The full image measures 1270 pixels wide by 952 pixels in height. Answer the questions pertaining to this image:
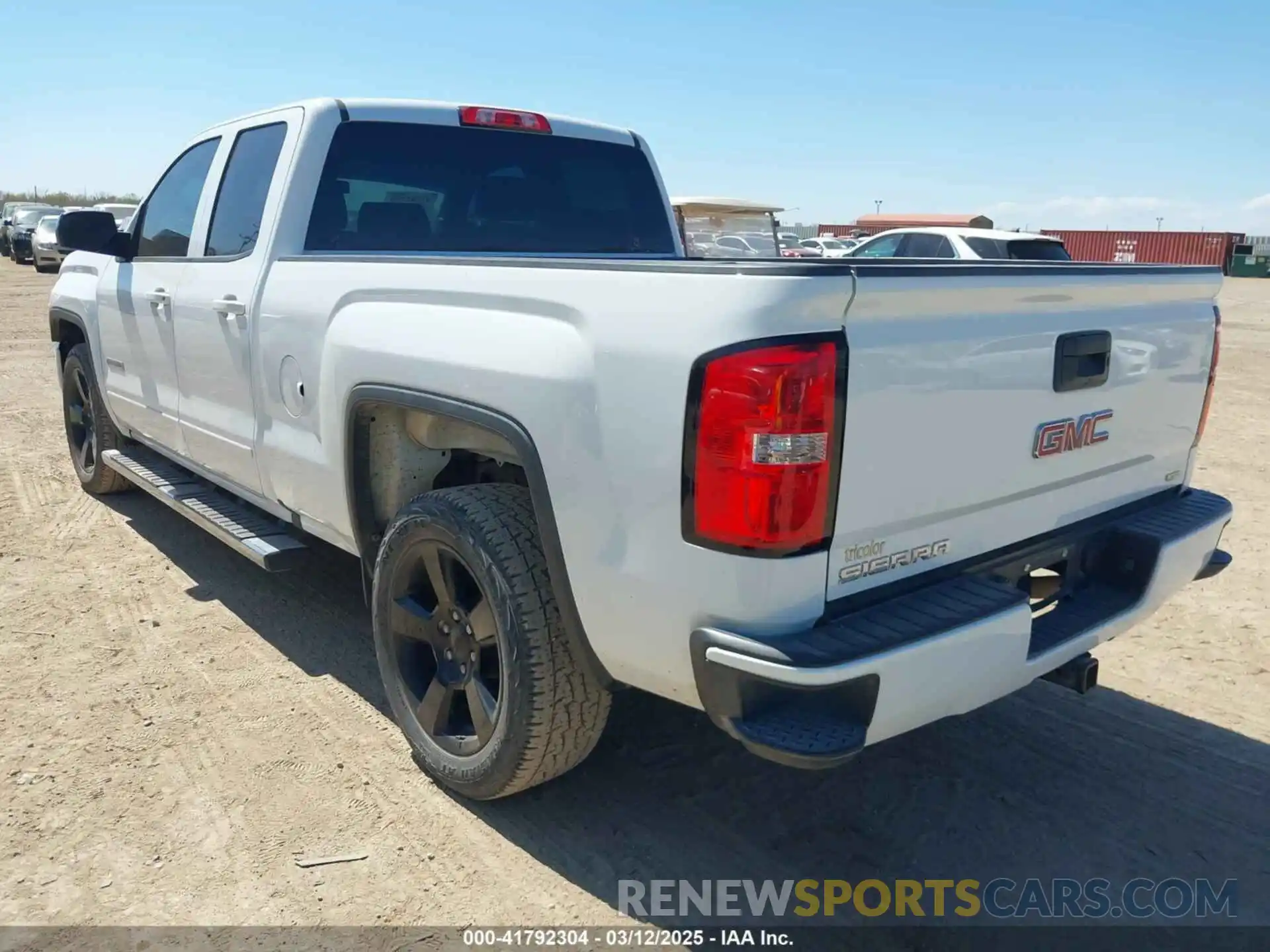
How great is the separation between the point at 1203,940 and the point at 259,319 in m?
3.45

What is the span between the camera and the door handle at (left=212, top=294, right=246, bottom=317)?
374 cm

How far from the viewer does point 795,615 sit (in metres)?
2.18

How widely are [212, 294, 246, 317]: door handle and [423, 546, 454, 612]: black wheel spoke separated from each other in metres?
1.39

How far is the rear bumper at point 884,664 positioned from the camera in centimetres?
210

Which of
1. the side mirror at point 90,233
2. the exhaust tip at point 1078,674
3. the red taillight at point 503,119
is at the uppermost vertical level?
the red taillight at point 503,119

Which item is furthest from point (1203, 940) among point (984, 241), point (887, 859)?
point (984, 241)

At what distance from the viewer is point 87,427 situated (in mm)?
6230

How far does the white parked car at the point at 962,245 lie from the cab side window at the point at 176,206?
9.31 metres

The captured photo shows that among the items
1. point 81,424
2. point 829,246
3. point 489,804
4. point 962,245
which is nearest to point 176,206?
point 81,424

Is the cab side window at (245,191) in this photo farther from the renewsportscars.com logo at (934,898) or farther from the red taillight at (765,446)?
the renewsportscars.com logo at (934,898)

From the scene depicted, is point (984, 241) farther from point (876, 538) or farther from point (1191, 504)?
point (876, 538)

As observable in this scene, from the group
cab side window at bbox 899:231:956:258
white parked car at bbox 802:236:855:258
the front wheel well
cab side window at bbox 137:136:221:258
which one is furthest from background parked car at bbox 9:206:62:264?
cab side window at bbox 137:136:221:258

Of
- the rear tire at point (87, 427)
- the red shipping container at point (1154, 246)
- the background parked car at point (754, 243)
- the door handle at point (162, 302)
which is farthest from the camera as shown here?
the red shipping container at point (1154, 246)

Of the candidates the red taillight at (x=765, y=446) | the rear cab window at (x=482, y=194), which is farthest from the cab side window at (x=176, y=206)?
the red taillight at (x=765, y=446)
